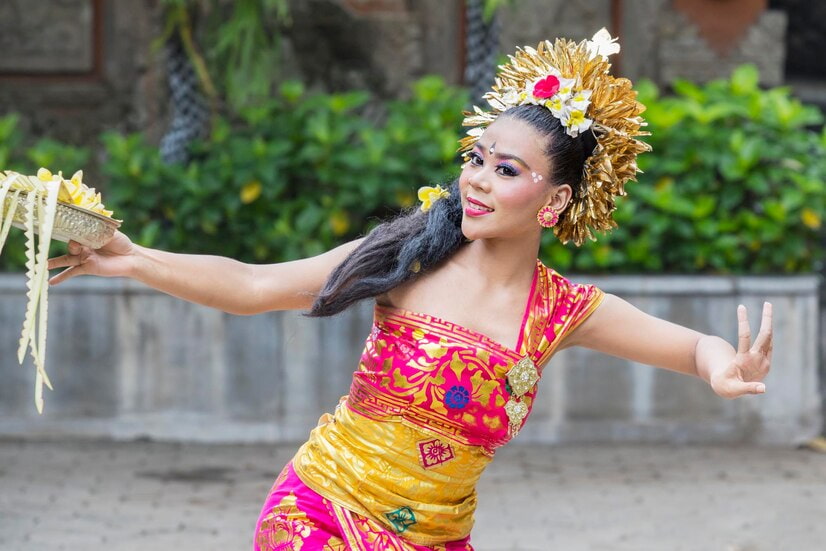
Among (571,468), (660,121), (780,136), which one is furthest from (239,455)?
(780,136)

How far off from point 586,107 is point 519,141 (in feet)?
0.58

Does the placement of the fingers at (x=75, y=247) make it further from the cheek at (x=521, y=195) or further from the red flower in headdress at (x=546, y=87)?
the red flower in headdress at (x=546, y=87)

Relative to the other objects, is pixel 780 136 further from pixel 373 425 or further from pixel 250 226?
pixel 373 425

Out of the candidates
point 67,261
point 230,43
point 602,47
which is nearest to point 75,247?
point 67,261

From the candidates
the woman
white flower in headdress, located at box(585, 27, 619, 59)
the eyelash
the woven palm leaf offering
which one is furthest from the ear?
the woven palm leaf offering

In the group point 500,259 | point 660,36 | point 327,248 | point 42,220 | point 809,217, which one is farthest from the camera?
point 660,36

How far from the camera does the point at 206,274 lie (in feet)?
9.36

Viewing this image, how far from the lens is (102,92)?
27.4 feet

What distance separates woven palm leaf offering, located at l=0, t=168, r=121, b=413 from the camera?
257 cm

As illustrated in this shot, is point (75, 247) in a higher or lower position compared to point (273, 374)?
higher

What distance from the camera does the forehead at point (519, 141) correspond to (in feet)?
9.44

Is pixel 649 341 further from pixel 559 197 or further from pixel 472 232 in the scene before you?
pixel 472 232

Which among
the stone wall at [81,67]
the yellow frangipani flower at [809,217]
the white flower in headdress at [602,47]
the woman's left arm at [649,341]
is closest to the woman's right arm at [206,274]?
the woman's left arm at [649,341]

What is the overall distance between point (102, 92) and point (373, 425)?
602 cm
